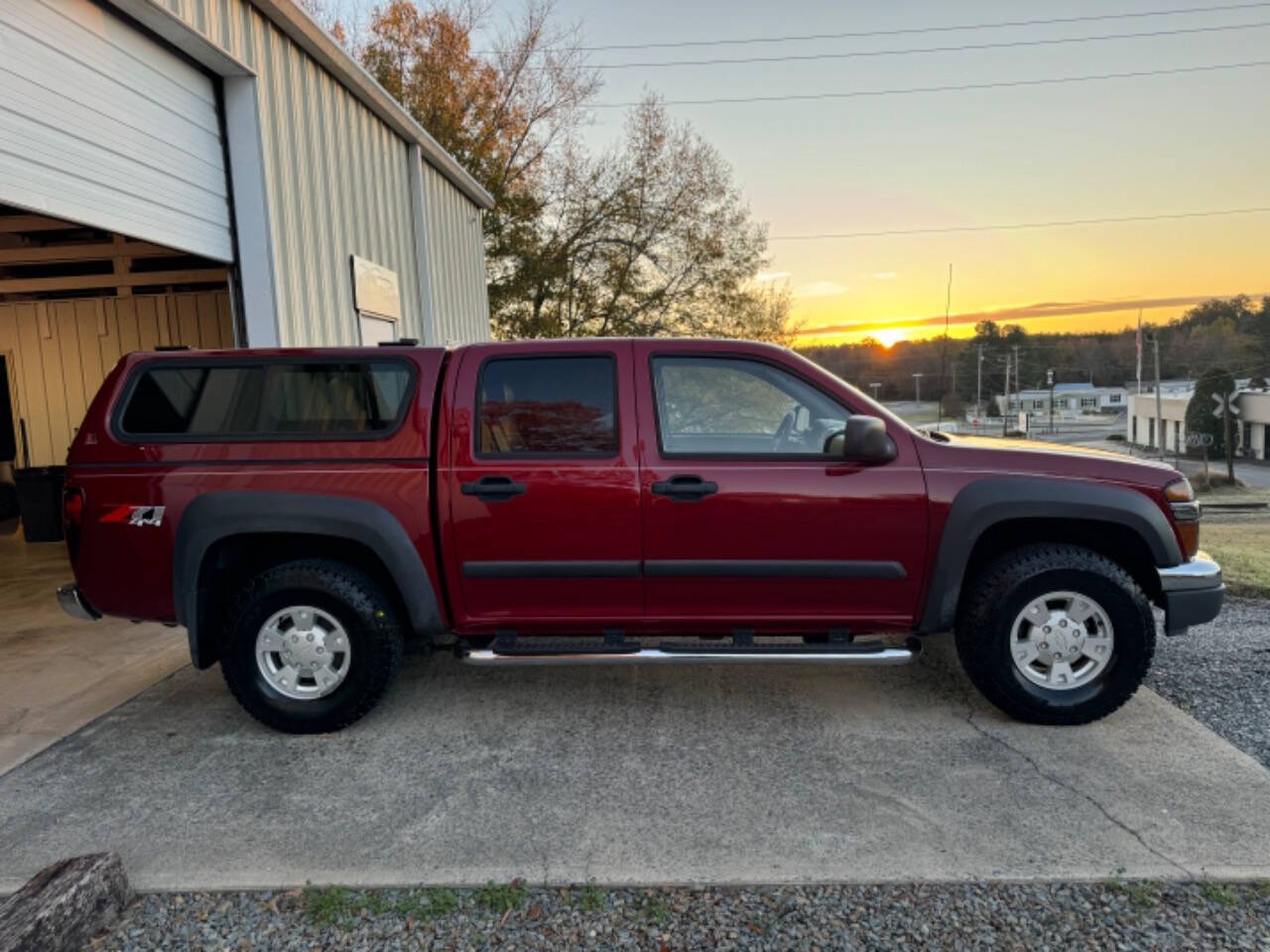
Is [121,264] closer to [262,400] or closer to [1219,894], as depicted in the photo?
[262,400]

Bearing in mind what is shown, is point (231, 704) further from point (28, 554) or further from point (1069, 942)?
point (28, 554)

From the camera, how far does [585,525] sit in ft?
12.0

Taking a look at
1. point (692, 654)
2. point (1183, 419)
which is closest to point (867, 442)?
point (692, 654)

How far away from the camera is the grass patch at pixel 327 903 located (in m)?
2.49

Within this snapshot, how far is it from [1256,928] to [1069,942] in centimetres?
57

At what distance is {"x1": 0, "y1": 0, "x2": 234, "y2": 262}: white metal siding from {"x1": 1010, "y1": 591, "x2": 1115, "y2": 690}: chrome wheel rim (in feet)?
19.0

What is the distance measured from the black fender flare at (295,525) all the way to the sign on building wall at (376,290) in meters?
5.11

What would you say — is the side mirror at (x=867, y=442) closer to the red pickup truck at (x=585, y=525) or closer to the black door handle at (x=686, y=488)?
the red pickup truck at (x=585, y=525)

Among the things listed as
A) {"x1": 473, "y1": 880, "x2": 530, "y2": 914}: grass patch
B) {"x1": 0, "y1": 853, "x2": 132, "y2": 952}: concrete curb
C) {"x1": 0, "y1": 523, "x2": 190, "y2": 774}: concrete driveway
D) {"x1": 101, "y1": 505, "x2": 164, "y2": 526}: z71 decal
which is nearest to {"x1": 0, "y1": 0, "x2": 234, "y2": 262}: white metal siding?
{"x1": 101, "y1": 505, "x2": 164, "y2": 526}: z71 decal

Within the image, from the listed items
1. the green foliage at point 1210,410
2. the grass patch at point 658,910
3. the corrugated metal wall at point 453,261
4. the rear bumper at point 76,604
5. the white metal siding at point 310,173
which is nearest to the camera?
the grass patch at point 658,910

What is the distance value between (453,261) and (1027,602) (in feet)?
34.9

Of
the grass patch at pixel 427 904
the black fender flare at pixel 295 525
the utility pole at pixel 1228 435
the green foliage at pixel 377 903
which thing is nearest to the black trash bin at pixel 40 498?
the black fender flare at pixel 295 525

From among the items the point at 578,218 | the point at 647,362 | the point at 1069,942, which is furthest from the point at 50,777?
the point at 578,218

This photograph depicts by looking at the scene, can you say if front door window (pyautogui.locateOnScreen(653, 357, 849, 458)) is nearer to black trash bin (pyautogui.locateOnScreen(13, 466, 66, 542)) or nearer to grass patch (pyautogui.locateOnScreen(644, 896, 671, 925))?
grass patch (pyautogui.locateOnScreen(644, 896, 671, 925))
